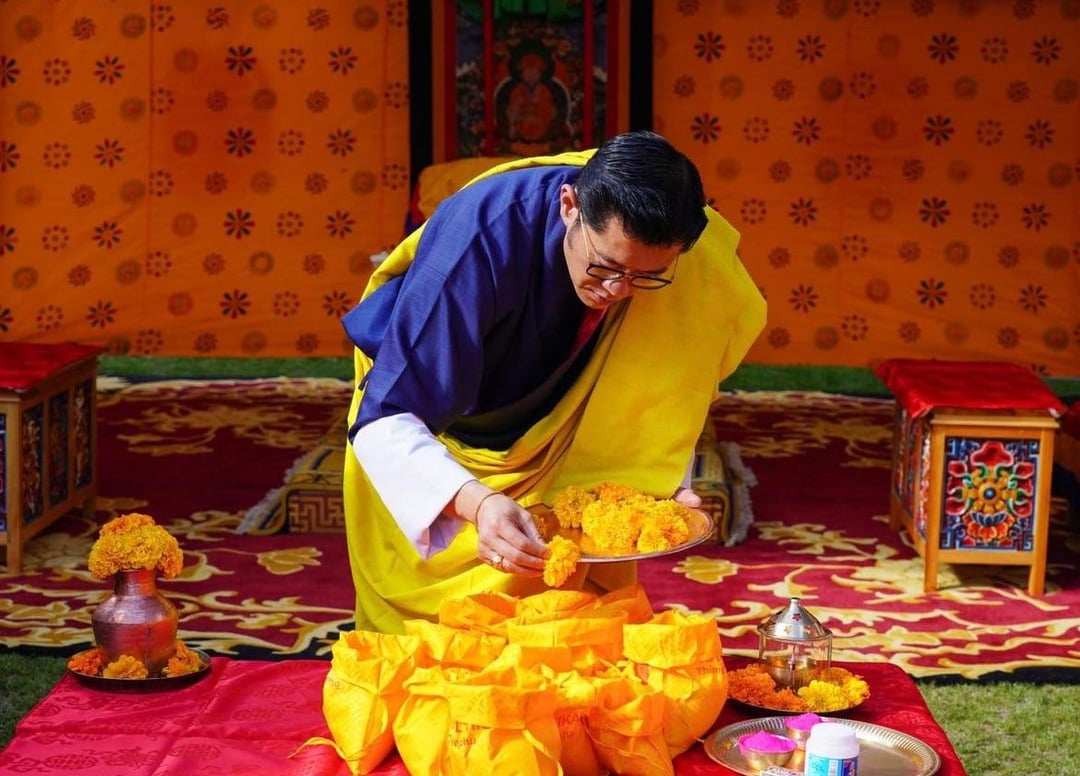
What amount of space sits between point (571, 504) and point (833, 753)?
0.58m

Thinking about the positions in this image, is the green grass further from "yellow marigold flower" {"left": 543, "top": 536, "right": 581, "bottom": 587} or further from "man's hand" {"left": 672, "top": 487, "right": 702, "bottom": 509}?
"yellow marigold flower" {"left": 543, "top": 536, "right": 581, "bottom": 587}

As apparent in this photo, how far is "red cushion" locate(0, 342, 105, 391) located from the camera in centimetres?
420

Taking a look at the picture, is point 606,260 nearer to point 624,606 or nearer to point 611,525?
point 611,525

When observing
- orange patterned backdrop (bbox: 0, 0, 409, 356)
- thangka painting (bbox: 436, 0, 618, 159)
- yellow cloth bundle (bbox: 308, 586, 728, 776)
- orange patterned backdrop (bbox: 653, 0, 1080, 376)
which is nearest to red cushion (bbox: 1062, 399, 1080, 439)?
orange patterned backdrop (bbox: 653, 0, 1080, 376)

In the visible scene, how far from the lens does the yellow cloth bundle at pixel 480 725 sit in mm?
1745

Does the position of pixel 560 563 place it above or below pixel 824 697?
above

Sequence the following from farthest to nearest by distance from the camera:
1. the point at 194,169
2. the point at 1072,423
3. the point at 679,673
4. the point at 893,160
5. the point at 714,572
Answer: the point at 194,169
the point at 893,160
the point at 1072,423
the point at 714,572
the point at 679,673

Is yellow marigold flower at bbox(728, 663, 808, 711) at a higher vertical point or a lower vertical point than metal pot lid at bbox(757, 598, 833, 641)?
lower

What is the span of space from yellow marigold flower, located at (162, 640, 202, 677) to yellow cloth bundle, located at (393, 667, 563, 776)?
1.44 feet

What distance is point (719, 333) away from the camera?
2.32 m

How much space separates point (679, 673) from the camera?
1942 mm

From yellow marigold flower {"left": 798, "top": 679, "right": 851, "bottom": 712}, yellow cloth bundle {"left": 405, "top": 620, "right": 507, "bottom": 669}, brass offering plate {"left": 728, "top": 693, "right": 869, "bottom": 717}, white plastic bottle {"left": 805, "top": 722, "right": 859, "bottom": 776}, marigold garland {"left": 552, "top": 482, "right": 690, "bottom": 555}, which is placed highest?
marigold garland {"left": 552, "top": 482, "right": 690, "bottom": 555}

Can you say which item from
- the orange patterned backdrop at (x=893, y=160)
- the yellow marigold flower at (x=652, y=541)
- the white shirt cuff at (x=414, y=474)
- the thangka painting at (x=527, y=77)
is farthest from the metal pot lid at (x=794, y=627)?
the orange patterned backdrop at (x=893, y=160)

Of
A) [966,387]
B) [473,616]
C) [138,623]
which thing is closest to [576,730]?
[473,616]
